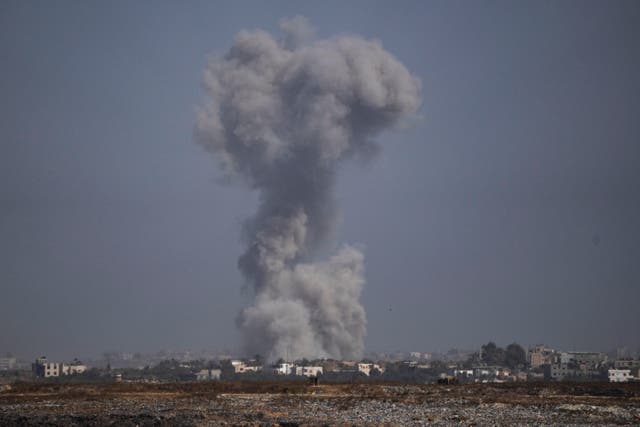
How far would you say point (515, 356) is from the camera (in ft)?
449

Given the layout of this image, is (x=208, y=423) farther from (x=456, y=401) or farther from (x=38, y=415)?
(x=456, y=401)

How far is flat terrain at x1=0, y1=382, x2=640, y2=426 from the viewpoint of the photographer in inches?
1309

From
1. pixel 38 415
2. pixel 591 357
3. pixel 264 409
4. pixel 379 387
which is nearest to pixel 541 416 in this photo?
pixel 264 409

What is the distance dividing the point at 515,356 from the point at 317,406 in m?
100.0

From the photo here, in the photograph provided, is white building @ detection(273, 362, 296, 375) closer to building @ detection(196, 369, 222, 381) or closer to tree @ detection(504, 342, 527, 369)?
building @ detection(196, 369, 222, 381)

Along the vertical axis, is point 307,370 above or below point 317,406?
above

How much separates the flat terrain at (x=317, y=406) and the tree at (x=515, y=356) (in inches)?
3050

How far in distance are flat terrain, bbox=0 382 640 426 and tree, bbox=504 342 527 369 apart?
254ft

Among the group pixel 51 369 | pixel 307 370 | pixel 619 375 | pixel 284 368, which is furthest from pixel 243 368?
pixel 619 375

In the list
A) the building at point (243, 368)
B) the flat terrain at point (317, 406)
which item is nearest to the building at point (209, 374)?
the building at point (243, 368)

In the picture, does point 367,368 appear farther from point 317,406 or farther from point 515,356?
point 317,406

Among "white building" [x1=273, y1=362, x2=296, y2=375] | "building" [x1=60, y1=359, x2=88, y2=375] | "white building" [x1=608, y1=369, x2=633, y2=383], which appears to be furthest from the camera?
"building" [x1=60, y1=359, x2=88, y2=375]

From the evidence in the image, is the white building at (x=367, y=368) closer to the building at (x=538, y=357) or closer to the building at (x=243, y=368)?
the building at (x=243, y=368)

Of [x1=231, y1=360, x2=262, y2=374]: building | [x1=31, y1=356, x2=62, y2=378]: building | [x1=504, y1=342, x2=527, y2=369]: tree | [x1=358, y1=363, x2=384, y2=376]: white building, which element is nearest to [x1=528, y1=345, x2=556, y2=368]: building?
[x1=504, y1=342, x2=527, y2=369]: tree
